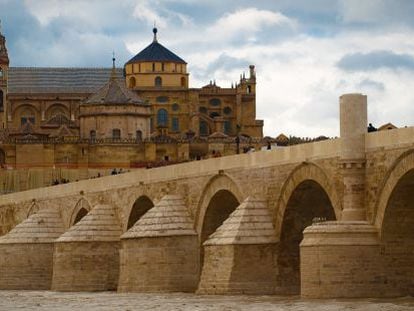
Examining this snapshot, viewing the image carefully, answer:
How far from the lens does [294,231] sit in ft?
151

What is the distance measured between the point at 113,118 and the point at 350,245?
255ft

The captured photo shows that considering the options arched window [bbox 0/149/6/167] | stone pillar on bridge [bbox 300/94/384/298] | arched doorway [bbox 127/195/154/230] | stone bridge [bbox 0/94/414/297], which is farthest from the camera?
arched window [bbox 0/149/6/167]

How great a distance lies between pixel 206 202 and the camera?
2056 inches

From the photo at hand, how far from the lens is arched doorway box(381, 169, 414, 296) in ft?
130

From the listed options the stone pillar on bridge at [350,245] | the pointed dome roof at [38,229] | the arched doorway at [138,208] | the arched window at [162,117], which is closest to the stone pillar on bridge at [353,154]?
the stone pillar on bridge at [350,245]

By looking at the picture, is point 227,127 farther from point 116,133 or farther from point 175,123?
point 116,133

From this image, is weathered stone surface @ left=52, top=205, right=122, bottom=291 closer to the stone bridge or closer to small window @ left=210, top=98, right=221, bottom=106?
the stone bridge

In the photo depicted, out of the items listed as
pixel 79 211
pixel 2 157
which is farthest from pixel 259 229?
pixel 2 157

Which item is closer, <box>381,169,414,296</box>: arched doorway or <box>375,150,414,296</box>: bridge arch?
<box>375,150,414,296</box>: bridge arch

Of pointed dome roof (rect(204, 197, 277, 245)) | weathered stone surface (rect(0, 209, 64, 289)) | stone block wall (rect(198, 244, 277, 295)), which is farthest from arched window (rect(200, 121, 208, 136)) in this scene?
stone block wall (rect(198, 244, 277, 295))

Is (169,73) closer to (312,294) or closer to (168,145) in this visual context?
(168,145)

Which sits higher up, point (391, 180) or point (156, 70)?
point (156, 70)

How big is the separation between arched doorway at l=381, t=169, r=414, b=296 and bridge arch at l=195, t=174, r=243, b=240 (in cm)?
1201

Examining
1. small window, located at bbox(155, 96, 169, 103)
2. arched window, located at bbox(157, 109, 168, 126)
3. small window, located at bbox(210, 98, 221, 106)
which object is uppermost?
small window, located at bbox(210, 98, 221, 106)
